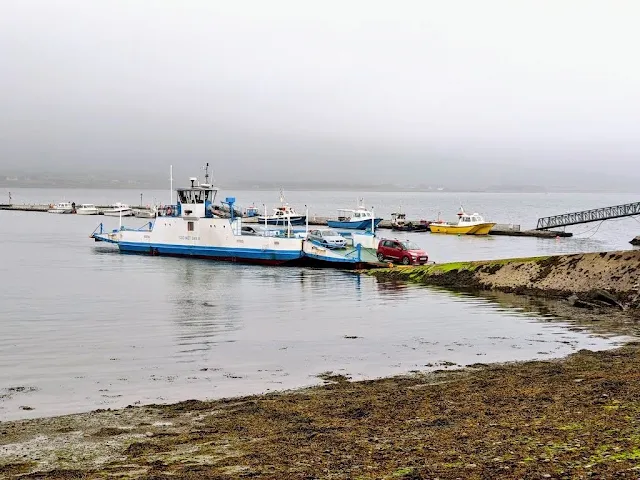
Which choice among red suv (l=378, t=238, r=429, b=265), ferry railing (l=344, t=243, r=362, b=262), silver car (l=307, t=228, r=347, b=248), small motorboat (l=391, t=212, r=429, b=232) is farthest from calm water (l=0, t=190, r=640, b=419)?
small motorboat (l=391, t=212, r=429, b=232)

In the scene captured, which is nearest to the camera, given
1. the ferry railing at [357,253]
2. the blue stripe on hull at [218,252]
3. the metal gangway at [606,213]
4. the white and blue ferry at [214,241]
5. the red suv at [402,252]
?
the red suv at [402,252]

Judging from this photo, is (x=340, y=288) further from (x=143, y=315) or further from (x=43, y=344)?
(x=43, y=344)

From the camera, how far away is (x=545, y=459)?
7.57 metres

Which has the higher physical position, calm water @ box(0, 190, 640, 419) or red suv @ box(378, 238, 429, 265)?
red suv @ box(378, 238, 429, 265)

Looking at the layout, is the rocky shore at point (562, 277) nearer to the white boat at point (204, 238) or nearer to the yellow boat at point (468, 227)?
the white boat at point (204, 238)

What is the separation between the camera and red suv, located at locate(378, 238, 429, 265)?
42.7 m


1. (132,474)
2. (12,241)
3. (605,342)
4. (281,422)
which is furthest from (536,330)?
(12,241)

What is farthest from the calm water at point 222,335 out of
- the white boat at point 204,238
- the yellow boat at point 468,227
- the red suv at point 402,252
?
the yellow boat at point 468,227

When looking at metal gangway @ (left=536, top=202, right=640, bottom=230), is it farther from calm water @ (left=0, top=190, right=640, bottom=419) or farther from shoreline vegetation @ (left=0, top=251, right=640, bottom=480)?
shoreline vegetation @ (left=0, top=251, right=640, bottom=480)

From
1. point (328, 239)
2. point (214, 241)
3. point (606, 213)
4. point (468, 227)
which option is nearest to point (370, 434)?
point (328, 239)

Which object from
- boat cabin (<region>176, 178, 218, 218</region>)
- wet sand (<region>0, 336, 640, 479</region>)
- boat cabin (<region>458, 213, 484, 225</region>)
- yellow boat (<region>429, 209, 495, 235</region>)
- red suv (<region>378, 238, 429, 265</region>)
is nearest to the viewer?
wet sand (<region>0, 336, 640, 479</region>)

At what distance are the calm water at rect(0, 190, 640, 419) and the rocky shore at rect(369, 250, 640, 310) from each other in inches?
96.7

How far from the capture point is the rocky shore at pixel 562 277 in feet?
84.2

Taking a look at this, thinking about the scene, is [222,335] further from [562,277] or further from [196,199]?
[196,199]
